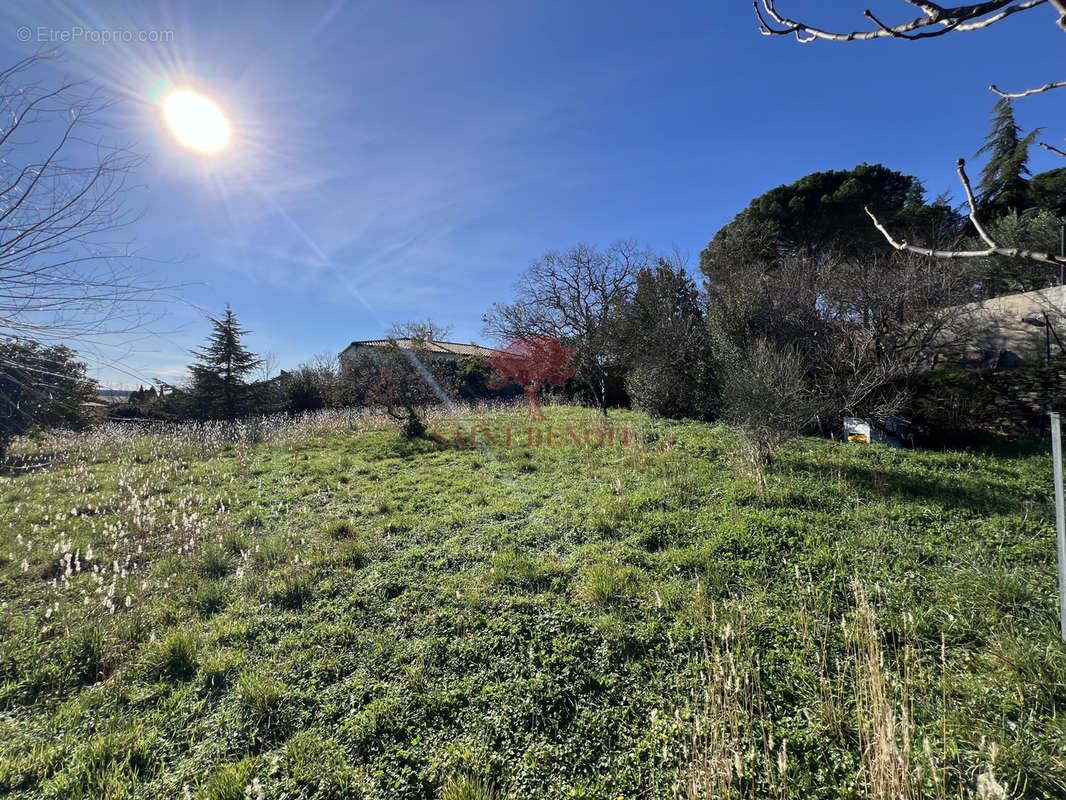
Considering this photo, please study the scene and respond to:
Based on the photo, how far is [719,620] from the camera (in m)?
2.68

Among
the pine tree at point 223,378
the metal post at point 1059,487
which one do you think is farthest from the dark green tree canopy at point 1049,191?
the pine tree at point 223,378

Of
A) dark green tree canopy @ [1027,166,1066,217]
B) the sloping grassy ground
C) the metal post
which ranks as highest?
dark green tree canopy @ [1027,166,1066,217]

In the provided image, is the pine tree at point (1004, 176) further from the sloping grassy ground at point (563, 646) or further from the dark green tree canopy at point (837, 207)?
the sloping grassy ground at point (563, 646)

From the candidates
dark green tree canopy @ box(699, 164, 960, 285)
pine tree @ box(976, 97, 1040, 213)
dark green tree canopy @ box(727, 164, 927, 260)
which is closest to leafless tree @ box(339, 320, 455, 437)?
dark green tree canopy @ box(699, 164, 960, 285)

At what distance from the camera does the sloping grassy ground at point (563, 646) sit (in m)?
1.87

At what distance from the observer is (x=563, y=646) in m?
2.63

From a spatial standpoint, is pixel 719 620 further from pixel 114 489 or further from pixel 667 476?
pixel 114 489

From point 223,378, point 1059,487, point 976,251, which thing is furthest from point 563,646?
point 223,378

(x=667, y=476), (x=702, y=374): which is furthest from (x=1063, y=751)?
(x=702, y=374)

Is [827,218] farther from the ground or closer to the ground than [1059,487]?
farther from the ground

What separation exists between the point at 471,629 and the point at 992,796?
8.37 feet

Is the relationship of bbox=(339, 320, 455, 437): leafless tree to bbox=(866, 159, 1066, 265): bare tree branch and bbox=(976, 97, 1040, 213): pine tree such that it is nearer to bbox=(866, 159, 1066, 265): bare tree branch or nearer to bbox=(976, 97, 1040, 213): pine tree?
bbox=(866, 159, 1066, 265): bare tree branch

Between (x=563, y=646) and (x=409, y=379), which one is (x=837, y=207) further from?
(x=563, y=646)

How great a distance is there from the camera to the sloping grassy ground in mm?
1870
